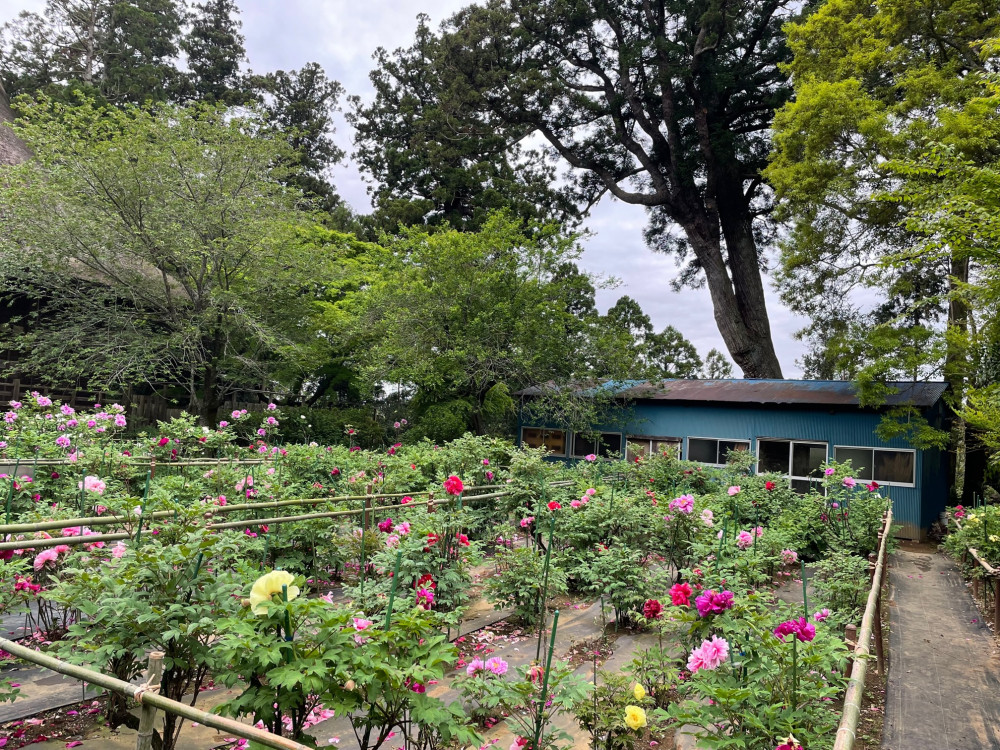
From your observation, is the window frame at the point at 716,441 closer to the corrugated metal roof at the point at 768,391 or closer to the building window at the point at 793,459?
the building window at the point at 793,459

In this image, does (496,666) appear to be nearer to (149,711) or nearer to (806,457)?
(149,711)

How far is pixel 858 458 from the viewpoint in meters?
11.9

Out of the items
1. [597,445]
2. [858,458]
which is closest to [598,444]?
[597,445]

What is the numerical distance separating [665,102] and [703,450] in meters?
11.0

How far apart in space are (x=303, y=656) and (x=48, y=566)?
2303mm

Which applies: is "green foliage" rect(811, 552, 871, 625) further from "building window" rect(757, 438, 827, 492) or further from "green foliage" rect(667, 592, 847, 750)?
"building window" rect(757, 438, 827, 492)

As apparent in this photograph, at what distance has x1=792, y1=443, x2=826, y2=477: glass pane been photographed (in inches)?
484

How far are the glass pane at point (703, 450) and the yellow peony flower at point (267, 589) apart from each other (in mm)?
12873

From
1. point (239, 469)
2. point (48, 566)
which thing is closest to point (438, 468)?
point (239, 469)

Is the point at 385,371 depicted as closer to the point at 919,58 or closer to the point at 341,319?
the point at 341,319

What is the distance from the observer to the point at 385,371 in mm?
14531

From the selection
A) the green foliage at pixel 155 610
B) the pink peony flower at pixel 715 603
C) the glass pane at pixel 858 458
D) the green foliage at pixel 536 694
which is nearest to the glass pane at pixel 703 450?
the glass pane at pixel 858 458

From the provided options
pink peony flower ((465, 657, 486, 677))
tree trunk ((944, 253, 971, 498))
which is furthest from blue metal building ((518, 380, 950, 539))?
pink peony flower ((465, 657, 486, 677))

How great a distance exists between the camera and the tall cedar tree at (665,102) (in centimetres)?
1738
